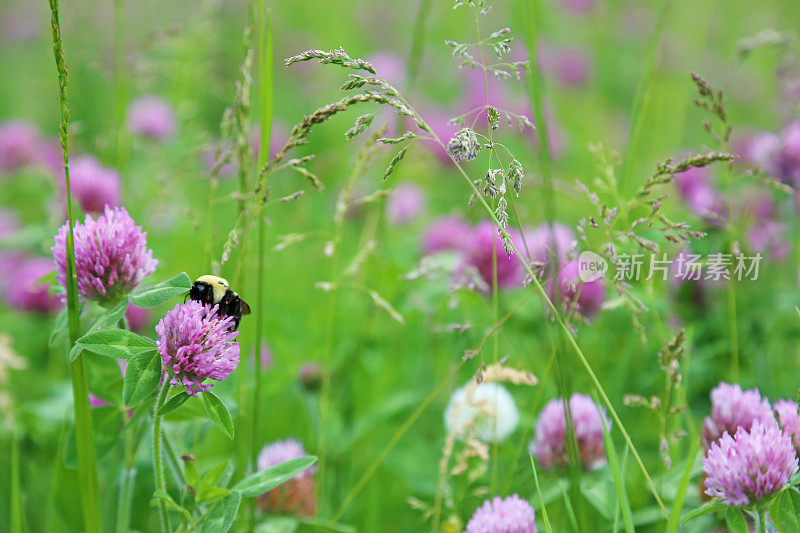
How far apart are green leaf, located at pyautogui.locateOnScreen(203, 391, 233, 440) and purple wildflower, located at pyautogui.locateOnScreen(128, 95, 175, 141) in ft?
7.07

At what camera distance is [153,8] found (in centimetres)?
489

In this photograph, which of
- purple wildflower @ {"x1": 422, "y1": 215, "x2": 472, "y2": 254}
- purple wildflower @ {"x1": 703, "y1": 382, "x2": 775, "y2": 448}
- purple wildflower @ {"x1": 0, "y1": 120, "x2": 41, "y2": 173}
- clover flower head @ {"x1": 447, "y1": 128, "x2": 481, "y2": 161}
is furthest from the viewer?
purple wildflower @ {"x1": 0, "y1": 120, "x2": 41, "y2": 173}

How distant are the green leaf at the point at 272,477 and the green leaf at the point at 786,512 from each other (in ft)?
1.79

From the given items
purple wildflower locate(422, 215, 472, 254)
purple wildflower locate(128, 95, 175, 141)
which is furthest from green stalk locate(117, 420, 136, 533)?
purple wildflower locate(128, 95, 175, 141)

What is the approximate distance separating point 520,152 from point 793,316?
7.34 feet

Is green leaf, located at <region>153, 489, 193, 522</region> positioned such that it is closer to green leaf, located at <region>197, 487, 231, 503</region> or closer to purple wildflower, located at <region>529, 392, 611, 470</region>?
green leaf, located at <region>197, 487, 231, 503</region>

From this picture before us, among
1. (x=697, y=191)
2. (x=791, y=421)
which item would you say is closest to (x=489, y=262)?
(x=697, y=191)

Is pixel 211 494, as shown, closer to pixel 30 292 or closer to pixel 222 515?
pixel 222 515

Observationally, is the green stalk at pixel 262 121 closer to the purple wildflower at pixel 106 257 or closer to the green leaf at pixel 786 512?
the purple wildflower at pixel 106 257

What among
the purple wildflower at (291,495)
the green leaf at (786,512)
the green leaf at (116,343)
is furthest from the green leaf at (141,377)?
the green leaf at (786,512)

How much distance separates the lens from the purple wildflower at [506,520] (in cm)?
91

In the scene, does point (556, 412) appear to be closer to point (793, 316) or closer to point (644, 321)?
point (644, 321)

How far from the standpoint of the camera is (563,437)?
1180 mm

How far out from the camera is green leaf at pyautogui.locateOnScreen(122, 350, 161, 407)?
2.67 feet
